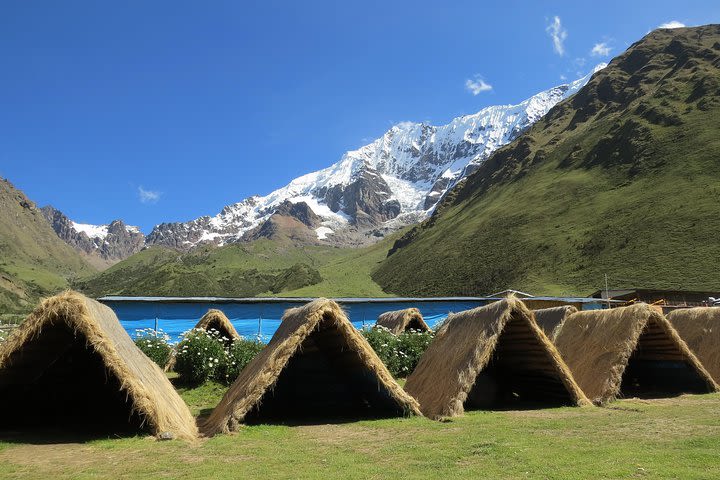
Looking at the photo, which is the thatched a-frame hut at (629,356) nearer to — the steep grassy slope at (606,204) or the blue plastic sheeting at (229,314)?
the blue plastic sheeting at (229,314)

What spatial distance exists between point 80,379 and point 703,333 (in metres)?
20.0

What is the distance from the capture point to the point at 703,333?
1941 centimetres

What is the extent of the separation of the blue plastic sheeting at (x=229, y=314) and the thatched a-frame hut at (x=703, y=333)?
574 inches

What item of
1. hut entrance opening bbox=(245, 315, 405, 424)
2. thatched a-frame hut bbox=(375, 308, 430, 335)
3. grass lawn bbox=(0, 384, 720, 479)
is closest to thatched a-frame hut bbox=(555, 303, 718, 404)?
grass lawn bbox=(0, 384, 720, 479)

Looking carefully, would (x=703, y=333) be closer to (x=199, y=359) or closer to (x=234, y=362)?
(x=234, y=362)

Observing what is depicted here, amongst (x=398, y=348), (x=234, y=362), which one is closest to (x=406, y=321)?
(x=398, y=348)

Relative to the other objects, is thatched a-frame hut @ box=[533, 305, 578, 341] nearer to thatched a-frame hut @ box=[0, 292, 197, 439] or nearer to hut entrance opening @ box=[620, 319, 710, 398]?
hut entrance opening @ box=[620, 319, 710, 398]

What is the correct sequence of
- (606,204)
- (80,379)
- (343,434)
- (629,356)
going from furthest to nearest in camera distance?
1. (606,204)
2. (629,356)
3. (80,379)
4. (343,434)

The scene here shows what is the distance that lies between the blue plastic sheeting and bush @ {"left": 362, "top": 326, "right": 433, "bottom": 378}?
824 cm

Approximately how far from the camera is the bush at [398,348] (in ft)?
62.3

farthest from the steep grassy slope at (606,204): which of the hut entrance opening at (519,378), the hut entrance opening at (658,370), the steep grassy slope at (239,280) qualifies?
the hut entrance opening at (519,378)

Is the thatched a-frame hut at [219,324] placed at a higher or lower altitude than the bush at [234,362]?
higher

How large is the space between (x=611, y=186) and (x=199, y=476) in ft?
357

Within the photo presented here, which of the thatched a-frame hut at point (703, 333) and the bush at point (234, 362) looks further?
the bush at point (234, 362)
